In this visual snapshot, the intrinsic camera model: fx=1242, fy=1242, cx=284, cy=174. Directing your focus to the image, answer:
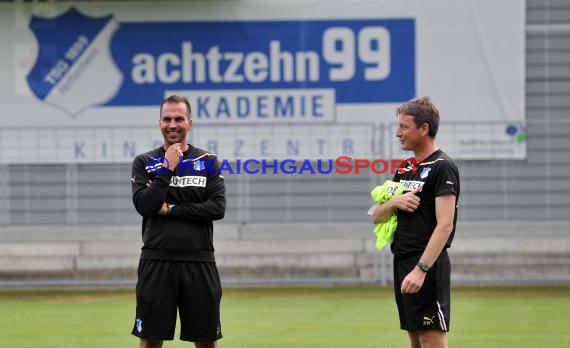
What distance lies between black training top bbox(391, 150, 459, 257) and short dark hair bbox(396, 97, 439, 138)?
16 centimetres

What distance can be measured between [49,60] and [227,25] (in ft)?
8.20

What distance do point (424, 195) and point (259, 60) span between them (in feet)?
35.4

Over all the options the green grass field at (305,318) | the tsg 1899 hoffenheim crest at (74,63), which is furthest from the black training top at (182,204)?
the tsg 1899 hoffenheim crest at (74,63)

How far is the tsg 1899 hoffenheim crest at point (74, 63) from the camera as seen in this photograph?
17016mm

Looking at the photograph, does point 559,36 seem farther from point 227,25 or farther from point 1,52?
point 1,52

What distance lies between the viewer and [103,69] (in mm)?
17109

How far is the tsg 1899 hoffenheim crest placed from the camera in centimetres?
1702

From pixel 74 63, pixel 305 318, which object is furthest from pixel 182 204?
pixel 74 63

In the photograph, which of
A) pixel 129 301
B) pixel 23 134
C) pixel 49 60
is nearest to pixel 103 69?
pixel 49 60

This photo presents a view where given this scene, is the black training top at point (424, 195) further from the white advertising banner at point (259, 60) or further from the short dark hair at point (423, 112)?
the white advertising banner at point (259, 60)

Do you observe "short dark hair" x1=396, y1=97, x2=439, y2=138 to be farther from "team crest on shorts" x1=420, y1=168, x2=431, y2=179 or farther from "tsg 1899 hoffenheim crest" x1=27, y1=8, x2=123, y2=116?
"tsg 1899 hoffenheim crest" x1=27, y1=8, x2=123, y2=116

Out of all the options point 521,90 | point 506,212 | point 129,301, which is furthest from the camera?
point 521,90

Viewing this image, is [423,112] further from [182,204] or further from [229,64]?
[229,64]

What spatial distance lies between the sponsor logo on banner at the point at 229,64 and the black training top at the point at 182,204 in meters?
9.85
